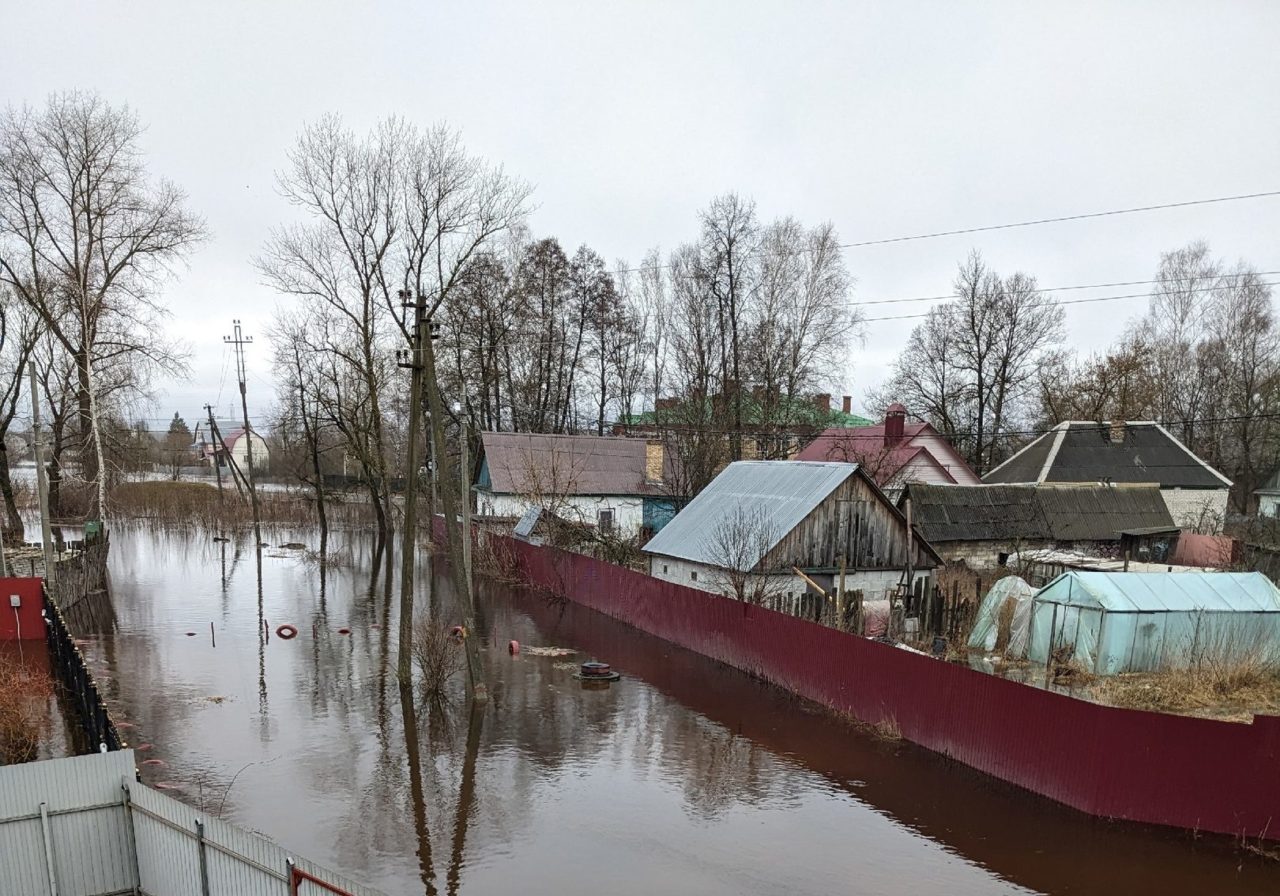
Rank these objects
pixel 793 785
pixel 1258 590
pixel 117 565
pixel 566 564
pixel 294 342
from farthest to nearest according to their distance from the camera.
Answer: pixel 294 342 → pixel 117 565 → pixel 566 564 → pixel 1258 590 → pixel 793 785

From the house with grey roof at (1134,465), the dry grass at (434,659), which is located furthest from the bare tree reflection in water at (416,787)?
the house with grey roof at (1134,465)

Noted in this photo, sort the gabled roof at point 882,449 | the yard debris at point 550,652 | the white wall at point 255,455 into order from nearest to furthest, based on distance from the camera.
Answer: the yard debris at point 550,652, the gabled roof at point 882,449, the white wall at point 255,455

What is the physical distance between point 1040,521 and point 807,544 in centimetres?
1405

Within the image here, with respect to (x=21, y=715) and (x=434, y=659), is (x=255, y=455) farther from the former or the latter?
(x=21, y=715)

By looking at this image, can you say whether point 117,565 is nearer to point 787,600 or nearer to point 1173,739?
point 787,600

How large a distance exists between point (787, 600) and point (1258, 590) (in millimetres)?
9422

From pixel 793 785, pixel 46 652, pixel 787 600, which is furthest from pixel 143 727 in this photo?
pixel 787 600

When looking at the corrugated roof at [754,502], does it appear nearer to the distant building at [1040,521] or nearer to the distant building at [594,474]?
the distant building at [1040,521]

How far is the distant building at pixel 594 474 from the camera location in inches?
1560

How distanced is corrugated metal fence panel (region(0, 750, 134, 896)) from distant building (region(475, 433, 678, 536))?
98.2 ft

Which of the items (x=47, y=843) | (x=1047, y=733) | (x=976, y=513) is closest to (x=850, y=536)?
(x=1047, y=733)

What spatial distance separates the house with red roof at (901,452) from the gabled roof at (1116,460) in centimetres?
327

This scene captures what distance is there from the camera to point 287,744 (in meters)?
14.4

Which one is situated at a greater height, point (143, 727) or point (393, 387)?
point (393, 387)
